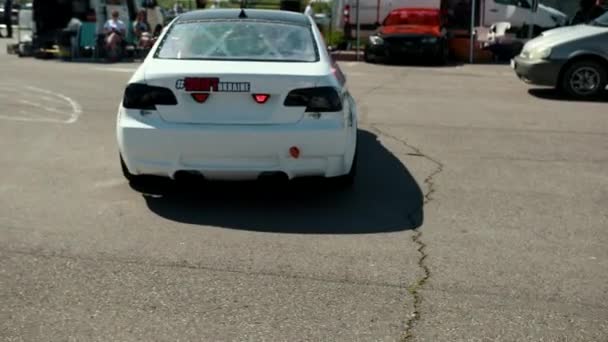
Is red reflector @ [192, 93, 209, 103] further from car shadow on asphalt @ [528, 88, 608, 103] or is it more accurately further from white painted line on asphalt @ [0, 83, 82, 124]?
car shadow on asphalt @ [528, 88, 608, 103]

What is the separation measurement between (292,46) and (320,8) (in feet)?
106

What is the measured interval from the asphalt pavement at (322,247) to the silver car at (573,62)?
4.02 m

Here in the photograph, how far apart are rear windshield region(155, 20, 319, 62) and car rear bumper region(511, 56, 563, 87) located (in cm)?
766

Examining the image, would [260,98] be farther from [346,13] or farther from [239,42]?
[346,13]

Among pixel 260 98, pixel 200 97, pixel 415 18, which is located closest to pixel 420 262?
pixel 260 98

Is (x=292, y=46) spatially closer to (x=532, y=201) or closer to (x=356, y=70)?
(x=532, y=201)

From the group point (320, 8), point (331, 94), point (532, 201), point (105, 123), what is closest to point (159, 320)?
point (331, 94)

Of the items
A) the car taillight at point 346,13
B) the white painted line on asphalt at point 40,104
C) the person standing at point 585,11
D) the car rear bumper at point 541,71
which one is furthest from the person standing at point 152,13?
the car rear bumper at point 541,71

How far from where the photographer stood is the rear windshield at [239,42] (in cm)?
680

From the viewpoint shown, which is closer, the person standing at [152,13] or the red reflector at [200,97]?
the red reflector at [200,97]

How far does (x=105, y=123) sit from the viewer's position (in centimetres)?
1087

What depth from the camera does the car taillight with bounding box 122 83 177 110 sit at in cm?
629

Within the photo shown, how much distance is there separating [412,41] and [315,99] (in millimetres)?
15179

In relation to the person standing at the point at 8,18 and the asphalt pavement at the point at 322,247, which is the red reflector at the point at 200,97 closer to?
the asphalt pavement at the point at 322,247
